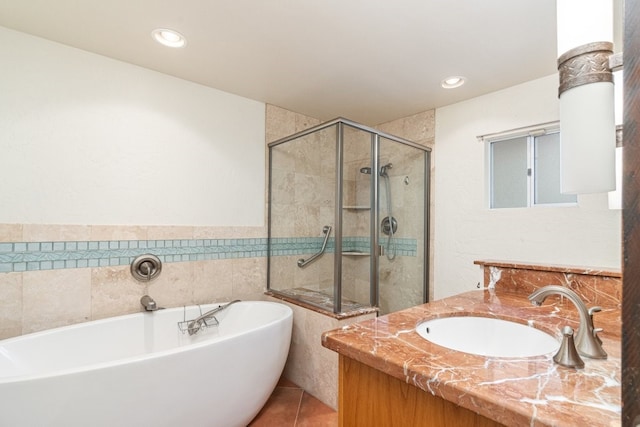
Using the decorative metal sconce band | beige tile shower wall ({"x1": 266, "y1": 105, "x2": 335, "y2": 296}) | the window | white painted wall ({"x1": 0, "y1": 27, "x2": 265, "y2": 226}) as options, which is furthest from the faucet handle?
white painted wall ({"x1": 0, "y1": 27, "x2": 265, "y2": 226})

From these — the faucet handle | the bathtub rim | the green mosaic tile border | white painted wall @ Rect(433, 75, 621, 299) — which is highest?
white painted wall @ Rect(433, 75, 621, 299)

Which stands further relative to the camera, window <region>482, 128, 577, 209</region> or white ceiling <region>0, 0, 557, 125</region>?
window <region>482, 128, 577, 209</region>

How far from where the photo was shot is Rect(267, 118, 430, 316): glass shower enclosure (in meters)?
2.23

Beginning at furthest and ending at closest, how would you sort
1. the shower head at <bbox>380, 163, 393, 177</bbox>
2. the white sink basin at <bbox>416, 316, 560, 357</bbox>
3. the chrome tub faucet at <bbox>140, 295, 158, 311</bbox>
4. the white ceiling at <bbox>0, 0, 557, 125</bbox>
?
the shower head at <bbox>380, 163, 393, 177</bbox> → the chrome tub faucet at <bbox>140, 295, 158, 311</bbox> → the white ceiling at <bbox>0, 0, 557, 125</bbox> → the white sink basin at <bbox>416, 316, 560, 357</bbox>

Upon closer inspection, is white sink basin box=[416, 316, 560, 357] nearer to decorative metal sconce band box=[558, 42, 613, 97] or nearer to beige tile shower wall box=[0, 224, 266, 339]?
decorative metal sconce band box=[558, 42, 613, 97]

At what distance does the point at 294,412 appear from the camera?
6.57 feet

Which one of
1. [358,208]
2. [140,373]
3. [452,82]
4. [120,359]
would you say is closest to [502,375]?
[140,373]

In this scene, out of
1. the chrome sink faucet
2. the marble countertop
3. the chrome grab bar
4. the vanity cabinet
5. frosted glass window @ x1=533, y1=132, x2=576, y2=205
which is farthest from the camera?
the chrome grab bar

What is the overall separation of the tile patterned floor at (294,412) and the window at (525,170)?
1.96 metres

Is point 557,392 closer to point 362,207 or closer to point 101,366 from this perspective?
point 101,366

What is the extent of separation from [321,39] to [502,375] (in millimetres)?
1792

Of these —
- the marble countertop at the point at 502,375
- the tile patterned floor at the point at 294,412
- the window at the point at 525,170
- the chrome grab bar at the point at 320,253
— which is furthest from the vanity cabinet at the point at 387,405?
the window at the point at 525,170

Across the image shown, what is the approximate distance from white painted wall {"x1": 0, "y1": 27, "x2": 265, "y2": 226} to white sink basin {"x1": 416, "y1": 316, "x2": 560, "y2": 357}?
1.84 meters

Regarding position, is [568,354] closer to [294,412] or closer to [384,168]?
[294,412]
